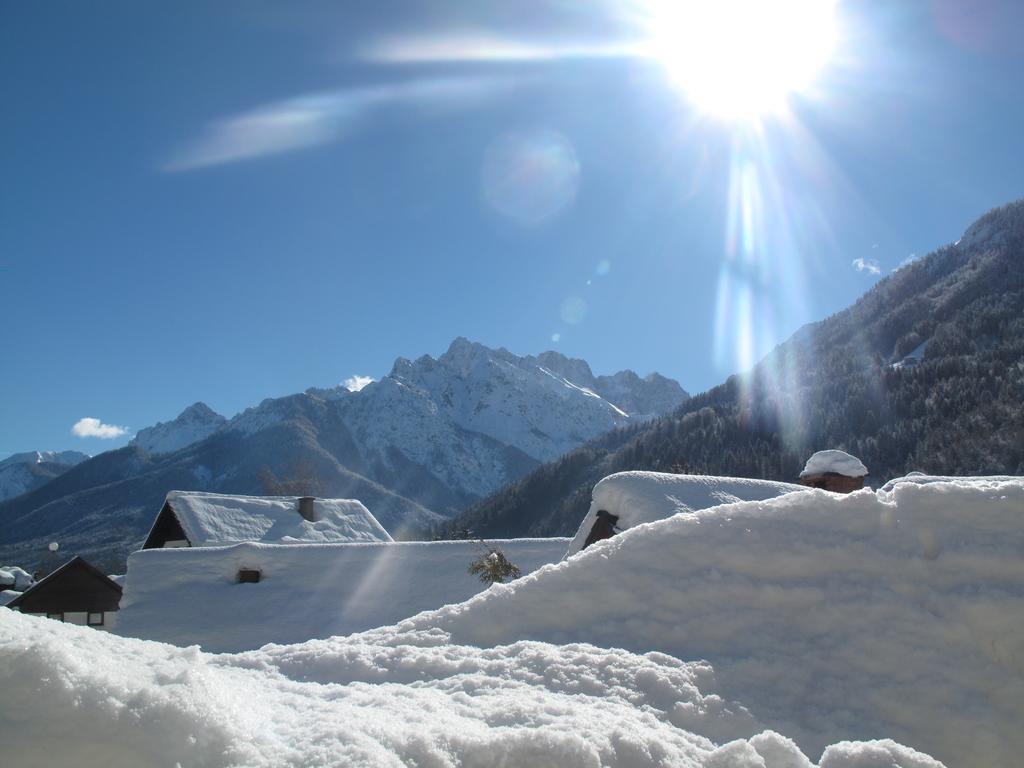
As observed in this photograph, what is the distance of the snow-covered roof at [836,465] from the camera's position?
20016 mm

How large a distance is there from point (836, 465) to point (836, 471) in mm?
204

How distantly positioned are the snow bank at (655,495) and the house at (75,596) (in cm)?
1935

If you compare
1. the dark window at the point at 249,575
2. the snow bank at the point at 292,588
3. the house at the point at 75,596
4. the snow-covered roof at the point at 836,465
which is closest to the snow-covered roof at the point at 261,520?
the house at the point at 75,596

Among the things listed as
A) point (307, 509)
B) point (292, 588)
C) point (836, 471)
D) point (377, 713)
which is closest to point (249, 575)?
point (292, 588)

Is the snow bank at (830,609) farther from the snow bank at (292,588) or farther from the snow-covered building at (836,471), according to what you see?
the snow-covered building at (836,471)

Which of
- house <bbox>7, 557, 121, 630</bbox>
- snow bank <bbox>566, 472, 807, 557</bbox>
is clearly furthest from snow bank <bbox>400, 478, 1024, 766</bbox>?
house <bbox>7, 557, 121, 630</bbox>

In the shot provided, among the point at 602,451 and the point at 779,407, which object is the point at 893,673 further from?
the point at 602,451

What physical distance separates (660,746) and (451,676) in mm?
1413

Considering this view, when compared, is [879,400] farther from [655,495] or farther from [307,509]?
[655,495]

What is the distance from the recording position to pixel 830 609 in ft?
13.8

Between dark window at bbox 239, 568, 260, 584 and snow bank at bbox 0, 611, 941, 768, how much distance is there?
56.9 ft

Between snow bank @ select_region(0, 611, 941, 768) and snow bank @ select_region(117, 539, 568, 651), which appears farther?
snow bank @ select_region(117, 539, 568, 651)

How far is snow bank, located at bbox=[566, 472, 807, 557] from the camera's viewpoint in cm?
1467

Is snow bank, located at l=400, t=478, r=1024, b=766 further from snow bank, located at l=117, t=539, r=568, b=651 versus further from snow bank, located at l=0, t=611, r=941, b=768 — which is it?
snow bank, located at l=117, t=539, r=568, b=651
